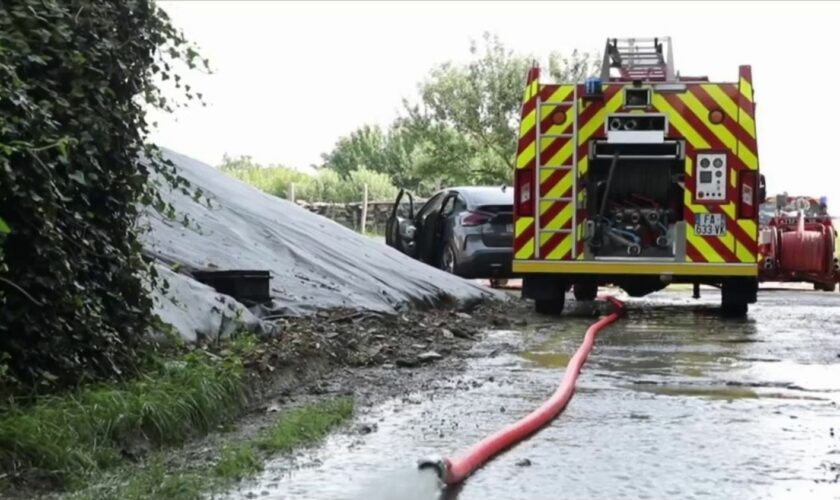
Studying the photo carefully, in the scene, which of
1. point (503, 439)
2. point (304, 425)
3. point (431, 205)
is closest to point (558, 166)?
point (431, 205)

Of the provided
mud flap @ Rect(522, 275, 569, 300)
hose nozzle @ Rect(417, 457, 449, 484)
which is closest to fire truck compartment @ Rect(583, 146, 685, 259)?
mud flap @ Rect(522, 275, 569, 300)

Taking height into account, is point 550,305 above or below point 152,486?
above

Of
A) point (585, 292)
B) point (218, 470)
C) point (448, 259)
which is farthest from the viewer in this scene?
point (448, 259)

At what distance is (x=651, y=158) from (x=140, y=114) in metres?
7.01

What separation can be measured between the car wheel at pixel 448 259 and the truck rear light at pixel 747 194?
4488 mm

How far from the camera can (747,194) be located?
37.5ft

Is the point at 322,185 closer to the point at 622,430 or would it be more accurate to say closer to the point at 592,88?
the point at 592,88

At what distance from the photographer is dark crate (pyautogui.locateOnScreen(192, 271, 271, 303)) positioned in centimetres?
798

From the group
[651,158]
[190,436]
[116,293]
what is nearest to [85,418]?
[190,436]

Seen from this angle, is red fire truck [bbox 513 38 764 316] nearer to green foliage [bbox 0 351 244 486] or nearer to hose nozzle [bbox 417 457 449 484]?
green foliage [bbox 0 351 244 486]

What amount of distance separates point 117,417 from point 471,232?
32.8 feet

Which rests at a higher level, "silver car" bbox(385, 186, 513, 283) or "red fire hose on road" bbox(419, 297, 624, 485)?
"silver car" bbox(385, 186, 513, 283)

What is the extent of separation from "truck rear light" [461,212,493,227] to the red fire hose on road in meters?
7.58

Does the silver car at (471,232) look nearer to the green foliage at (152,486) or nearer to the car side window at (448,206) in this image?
the car side window at (448,206)
